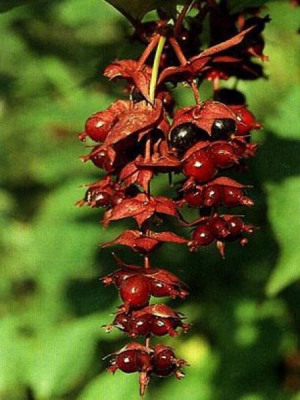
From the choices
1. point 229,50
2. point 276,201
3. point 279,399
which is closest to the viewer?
point 229,50

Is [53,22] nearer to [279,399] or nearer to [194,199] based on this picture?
[279,399]

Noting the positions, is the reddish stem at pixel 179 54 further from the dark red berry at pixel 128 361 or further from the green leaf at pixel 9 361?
the green leaf at pixel 9 361

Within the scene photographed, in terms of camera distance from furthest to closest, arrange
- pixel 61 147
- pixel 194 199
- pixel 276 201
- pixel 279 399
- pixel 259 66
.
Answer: pixel 61 147 < pixel 279 399 < pixel 276 201 < pixel 259 66 < pixel 194 199

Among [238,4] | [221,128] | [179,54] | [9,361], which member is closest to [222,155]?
[221,128]

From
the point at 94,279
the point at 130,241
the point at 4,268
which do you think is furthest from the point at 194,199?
the point at 4,268

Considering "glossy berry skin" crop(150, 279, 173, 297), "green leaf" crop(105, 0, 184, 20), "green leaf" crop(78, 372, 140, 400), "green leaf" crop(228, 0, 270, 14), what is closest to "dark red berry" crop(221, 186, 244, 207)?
"glossy berry skin" crop(150, 279, 173, 297)

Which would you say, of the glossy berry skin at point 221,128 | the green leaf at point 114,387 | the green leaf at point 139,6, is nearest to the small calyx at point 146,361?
the glossy berry skin at point 221,128

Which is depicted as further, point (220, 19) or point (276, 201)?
point (276, 201)
